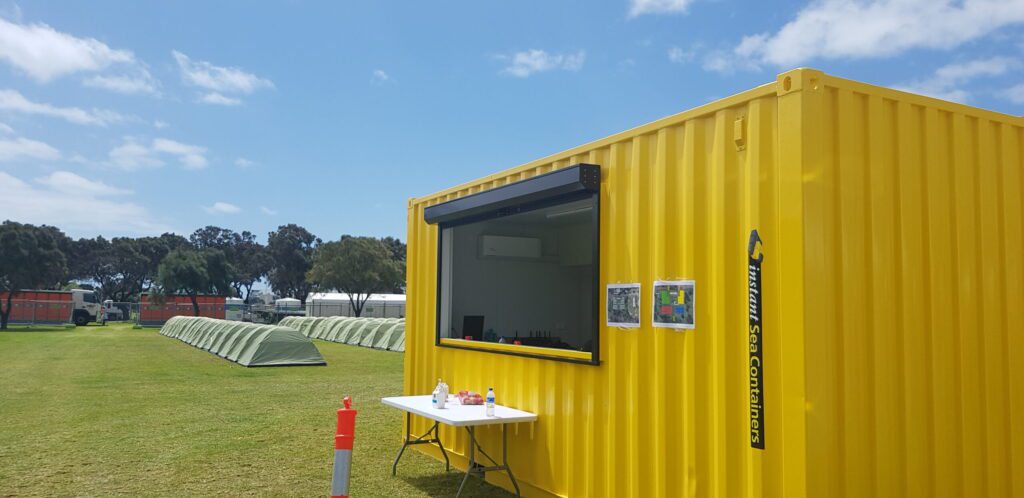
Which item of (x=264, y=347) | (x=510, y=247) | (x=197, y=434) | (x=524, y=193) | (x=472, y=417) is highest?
(x=524, y=193)

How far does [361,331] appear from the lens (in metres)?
28.1

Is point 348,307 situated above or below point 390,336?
above

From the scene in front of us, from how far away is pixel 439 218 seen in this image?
724cm

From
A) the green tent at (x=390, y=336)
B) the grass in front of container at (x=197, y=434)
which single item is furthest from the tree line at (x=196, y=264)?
the grass in front of container at (x=197, y=434)

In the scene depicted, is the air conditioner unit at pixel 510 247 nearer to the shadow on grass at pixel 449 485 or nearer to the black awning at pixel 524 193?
the black awning at pixel 524 193

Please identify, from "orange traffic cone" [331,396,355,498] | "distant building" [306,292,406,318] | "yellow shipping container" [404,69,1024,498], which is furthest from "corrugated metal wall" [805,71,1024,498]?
"distant building" [306,292,406,318]

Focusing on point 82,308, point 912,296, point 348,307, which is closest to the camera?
point 912,296

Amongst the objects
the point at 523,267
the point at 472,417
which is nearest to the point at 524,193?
the point at 472,417

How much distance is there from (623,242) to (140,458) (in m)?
5.71

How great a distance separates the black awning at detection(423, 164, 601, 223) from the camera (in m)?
5.23

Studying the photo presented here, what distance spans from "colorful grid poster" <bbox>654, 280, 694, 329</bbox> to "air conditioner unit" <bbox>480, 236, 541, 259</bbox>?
470 cm

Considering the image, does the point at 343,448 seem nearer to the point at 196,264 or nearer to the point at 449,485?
the point at 449,485

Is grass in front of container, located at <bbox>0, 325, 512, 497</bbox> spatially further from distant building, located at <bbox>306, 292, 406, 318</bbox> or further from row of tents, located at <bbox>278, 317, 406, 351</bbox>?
distant building, located at <bbox>306, 292, 406, 318</bbox>

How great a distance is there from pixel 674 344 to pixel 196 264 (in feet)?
180
